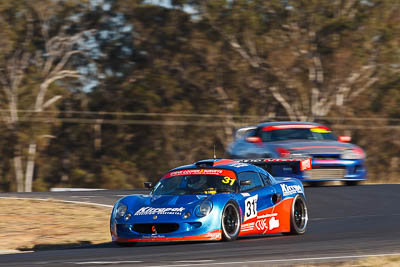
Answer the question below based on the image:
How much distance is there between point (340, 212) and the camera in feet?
49.1

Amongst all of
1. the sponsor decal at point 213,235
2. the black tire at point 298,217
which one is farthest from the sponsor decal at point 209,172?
the black tire at point 298,217

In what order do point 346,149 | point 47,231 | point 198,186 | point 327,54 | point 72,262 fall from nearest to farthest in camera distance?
point 72,262, point 198,186, point 47,231, point 346,149, point 327,54

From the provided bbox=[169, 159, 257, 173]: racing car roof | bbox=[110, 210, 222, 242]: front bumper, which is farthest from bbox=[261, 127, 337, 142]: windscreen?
bbox=[110, 210, 222, 242]: front bumper

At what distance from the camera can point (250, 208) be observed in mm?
11039

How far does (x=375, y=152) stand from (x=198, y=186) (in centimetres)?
3626

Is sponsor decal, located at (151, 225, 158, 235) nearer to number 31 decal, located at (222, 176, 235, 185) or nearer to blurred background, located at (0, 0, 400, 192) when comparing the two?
number 31 decal, located at (222, 176, 235, 185)

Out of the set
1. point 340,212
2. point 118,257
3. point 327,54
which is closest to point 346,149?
point 340,212

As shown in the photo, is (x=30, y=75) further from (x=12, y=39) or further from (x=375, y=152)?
(x=375, y=152)

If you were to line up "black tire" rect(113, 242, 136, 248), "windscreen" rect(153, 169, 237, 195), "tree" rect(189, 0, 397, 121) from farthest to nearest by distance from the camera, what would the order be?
"tree" rect(189, 0, 397, 121), "windscreen" rect(153, 169, 237, 195), "black tire" rect(113, 242, 136, 248)

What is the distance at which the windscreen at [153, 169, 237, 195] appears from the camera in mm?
11047

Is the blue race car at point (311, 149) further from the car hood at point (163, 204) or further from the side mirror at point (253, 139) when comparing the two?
the car hood at point (163, 204)

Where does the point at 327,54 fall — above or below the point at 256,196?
above

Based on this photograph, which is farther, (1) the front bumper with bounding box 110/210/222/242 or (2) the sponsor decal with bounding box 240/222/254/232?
(2) the sponsor decal with bounding box 240/222/254/232

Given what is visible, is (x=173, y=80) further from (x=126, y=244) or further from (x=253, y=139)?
(x=126, y=244)
